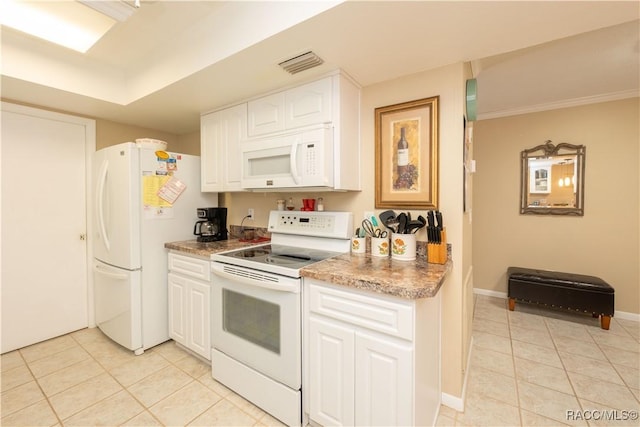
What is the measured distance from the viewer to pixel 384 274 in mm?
1392

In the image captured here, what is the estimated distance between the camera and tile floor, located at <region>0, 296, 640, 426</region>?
164cm

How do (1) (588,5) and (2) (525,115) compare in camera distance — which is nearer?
(1) (588,5)

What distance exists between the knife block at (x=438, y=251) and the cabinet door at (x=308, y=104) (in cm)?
105

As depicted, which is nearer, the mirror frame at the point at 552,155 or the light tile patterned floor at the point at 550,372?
the light tile patterned floor at the point at 550,372

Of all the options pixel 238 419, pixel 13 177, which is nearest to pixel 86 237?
pixel 13 177

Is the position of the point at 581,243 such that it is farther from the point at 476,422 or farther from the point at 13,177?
the point at 13,177

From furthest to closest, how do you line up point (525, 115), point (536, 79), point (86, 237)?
point (525, 115), point (86, 237), point (536, 79)

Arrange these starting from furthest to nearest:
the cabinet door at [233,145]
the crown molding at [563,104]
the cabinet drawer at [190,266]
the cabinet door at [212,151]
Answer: the crown molding at [563,104] → the cabinet door at [212,151] → the cabinet door at [233,145] → the cabinet drawer at [190,266]

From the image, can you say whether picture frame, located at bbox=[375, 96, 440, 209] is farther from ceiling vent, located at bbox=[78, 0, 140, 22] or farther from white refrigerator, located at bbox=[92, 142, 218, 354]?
white refrigerator, located at bbox=[92, 142, 218, 354]

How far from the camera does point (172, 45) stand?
1.99 m

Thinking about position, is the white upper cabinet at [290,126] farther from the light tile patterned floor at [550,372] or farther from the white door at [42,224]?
the light tile patterned floor at [550,372]

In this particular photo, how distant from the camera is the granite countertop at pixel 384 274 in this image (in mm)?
1207

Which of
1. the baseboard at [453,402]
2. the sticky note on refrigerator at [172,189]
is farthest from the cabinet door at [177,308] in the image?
the baseboard at [453,402]

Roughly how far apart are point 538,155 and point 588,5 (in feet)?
8.46
